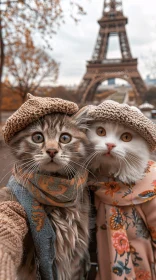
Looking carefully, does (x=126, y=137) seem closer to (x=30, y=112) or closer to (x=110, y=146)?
(x=110, y=146)

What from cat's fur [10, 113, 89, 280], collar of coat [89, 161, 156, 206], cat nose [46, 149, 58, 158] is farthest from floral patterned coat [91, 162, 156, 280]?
cat nose [46, 149, 58, 158]

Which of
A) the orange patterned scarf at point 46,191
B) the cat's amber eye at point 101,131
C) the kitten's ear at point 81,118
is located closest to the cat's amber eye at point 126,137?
the cat's amber eye at point 101,131

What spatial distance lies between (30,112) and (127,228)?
867mm

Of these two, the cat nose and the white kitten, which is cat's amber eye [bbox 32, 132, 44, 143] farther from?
the white kitten

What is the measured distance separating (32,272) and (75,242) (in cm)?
27

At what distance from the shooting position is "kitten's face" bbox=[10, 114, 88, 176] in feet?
3.95

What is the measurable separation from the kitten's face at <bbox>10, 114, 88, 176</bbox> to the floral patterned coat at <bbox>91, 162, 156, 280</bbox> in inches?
11.9

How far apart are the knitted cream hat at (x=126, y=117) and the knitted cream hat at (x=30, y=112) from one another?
19 cm

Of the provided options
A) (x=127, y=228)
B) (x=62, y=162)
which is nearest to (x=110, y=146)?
(x=62, y=162)

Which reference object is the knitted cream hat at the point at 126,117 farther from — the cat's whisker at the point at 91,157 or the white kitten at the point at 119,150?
the cat's whisker at the point at 91,157

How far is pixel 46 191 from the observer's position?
1.22m

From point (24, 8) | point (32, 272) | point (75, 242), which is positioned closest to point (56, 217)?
point (75, 242)

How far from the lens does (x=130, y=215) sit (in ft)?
4.98

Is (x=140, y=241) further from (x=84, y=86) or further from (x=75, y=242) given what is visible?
(x=84, y=86)
